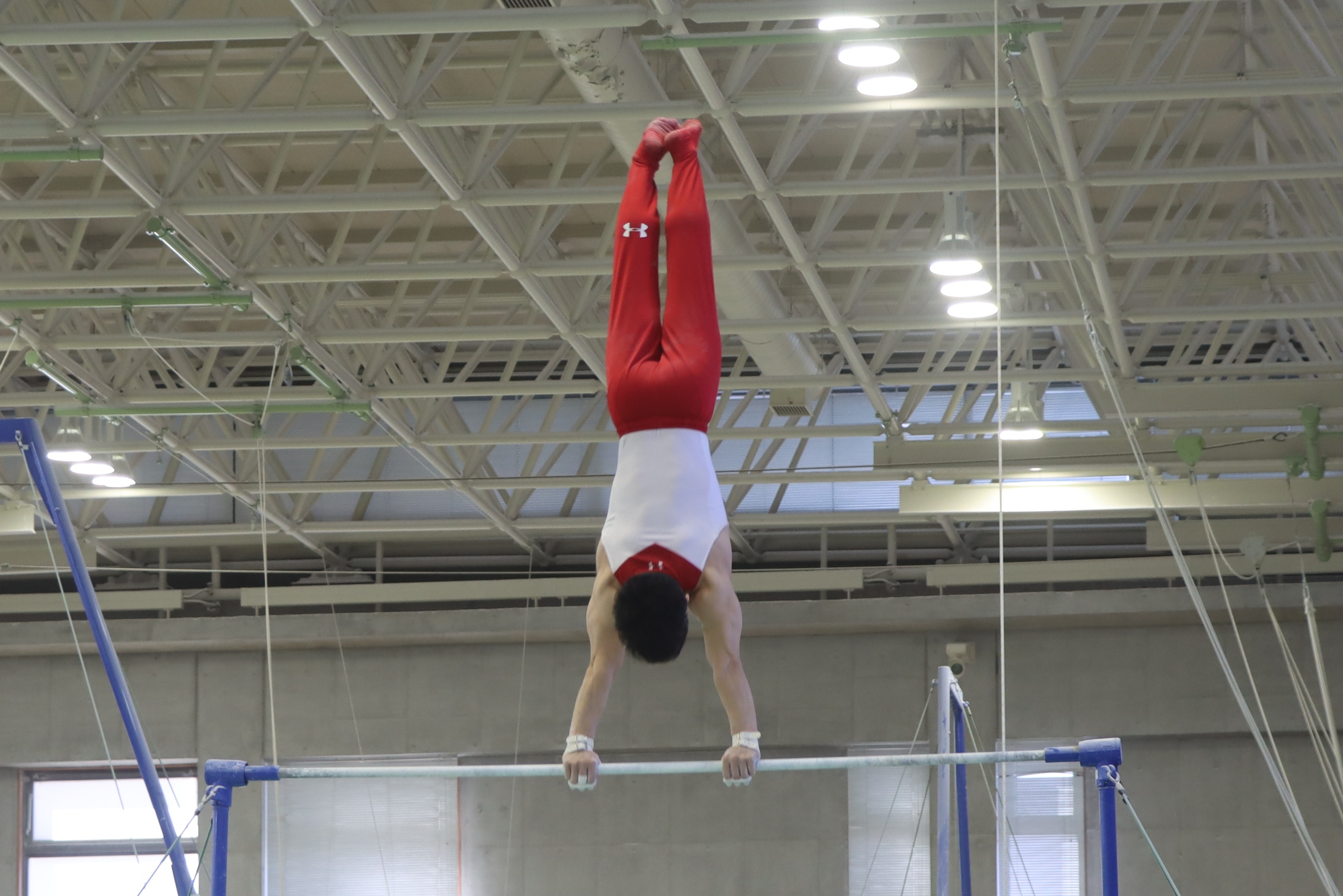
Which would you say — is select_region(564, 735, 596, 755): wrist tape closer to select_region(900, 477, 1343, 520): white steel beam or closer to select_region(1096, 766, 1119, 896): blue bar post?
select_region(1096, 766, 1119, 896): blue bar post

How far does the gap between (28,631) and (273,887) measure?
3.93 m

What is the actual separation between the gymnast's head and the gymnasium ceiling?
3617 mm

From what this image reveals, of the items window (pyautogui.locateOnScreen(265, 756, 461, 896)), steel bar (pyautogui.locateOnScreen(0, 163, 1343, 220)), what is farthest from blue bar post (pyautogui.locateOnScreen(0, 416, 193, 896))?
window (pyautogui.locateOnScreen(265, 756, 461, 896))

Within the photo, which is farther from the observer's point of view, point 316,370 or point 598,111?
point 316,370

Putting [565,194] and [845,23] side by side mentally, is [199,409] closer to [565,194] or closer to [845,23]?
[565,194]

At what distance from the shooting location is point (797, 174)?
11336 millimetres

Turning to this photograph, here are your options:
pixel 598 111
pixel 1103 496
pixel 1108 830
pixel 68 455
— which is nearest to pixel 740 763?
pixel 1108 830

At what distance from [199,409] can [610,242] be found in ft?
12.3

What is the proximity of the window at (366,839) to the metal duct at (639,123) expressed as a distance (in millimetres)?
7961

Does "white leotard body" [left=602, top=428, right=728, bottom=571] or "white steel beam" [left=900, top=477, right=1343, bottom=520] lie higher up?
"white steel beam" [left=900, top=477, right=1343, bottom=520]

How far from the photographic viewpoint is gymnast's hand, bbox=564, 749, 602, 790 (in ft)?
16.5

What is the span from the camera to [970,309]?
993 centimetres

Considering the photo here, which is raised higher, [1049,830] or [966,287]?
[966,287]

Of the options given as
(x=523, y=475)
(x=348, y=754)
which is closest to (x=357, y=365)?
(x=523, y=475)
